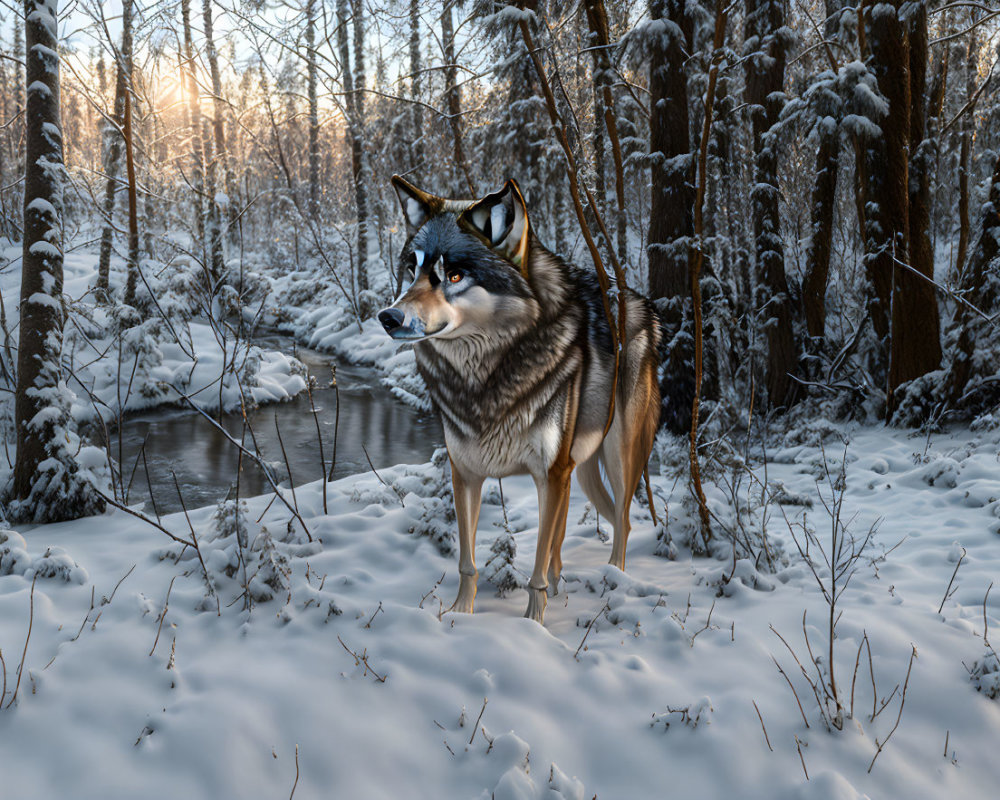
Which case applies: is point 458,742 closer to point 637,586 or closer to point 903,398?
point 637,586

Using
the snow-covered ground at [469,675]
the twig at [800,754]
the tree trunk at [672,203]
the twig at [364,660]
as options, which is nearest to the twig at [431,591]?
the snow-covered ground at [469,675]

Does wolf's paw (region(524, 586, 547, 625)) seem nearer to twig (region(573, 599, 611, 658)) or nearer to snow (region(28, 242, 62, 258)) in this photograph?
twig (region(573, 599, 611, 658))

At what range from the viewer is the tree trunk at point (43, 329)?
483 centimetres

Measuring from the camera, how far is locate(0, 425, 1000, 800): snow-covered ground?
2184 mm

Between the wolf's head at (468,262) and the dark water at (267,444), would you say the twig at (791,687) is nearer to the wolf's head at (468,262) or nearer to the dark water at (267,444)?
the wolf's head at (468,262)

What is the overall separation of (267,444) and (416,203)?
7822 millimetres

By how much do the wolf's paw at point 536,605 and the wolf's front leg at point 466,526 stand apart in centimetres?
28

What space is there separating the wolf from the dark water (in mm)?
3845

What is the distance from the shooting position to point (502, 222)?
8.49ft

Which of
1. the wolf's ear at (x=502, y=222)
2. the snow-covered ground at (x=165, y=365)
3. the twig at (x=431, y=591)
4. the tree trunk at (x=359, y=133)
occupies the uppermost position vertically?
the tree trunk at (x=359, y=133)

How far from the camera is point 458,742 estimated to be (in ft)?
7.60

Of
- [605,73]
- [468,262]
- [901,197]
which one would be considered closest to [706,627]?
[468,262]

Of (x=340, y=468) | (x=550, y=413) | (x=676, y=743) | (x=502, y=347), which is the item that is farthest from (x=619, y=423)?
(x=340, y=468)

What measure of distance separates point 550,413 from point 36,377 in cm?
435
